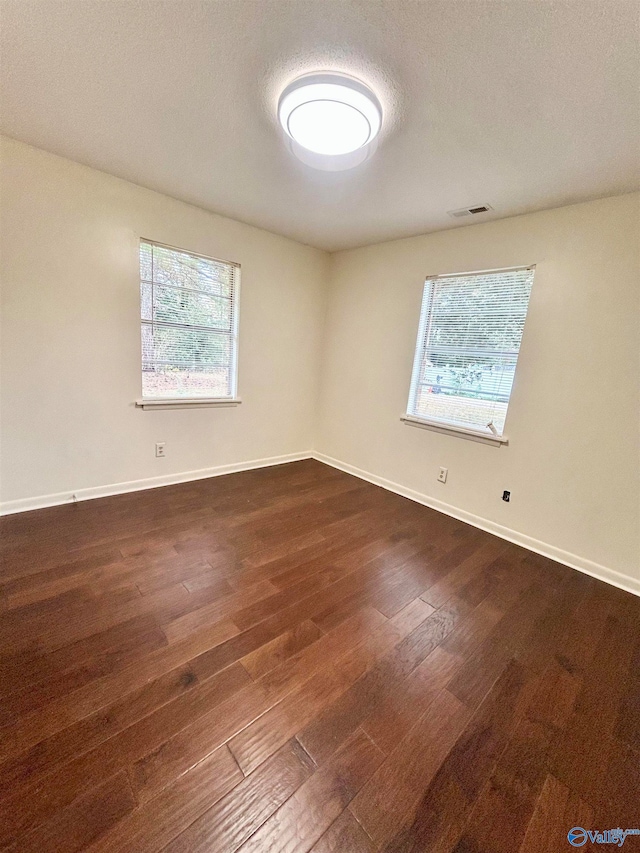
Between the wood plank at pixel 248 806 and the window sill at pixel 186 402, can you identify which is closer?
the wood plank at pixel 248 806

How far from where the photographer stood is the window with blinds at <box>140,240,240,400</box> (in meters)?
2.89

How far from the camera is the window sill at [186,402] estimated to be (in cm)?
301

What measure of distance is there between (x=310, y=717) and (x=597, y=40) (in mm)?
2712

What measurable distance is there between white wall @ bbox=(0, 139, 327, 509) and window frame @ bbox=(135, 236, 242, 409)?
47 mm

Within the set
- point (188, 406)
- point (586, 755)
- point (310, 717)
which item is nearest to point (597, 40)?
point (586, 755)

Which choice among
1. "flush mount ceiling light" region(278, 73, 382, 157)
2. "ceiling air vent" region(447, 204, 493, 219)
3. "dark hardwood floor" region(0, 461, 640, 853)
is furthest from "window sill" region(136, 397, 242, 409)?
"ceiling air vent" region(447, 204, 493, 219)

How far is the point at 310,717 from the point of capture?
4.20 ft

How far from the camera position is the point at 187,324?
3125 mm

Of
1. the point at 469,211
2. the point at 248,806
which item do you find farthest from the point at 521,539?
the point at 469,211

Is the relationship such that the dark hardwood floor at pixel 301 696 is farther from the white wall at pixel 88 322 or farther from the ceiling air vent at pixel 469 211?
the ceiling air vent at pixel 469 211

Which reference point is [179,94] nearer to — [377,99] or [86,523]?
[377,99]

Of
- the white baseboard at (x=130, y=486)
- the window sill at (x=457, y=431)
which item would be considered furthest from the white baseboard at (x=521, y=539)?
the white baseboard at (x=130, y=486)

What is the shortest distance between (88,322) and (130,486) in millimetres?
1441

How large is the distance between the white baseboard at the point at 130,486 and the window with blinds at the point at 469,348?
6.14 ft
